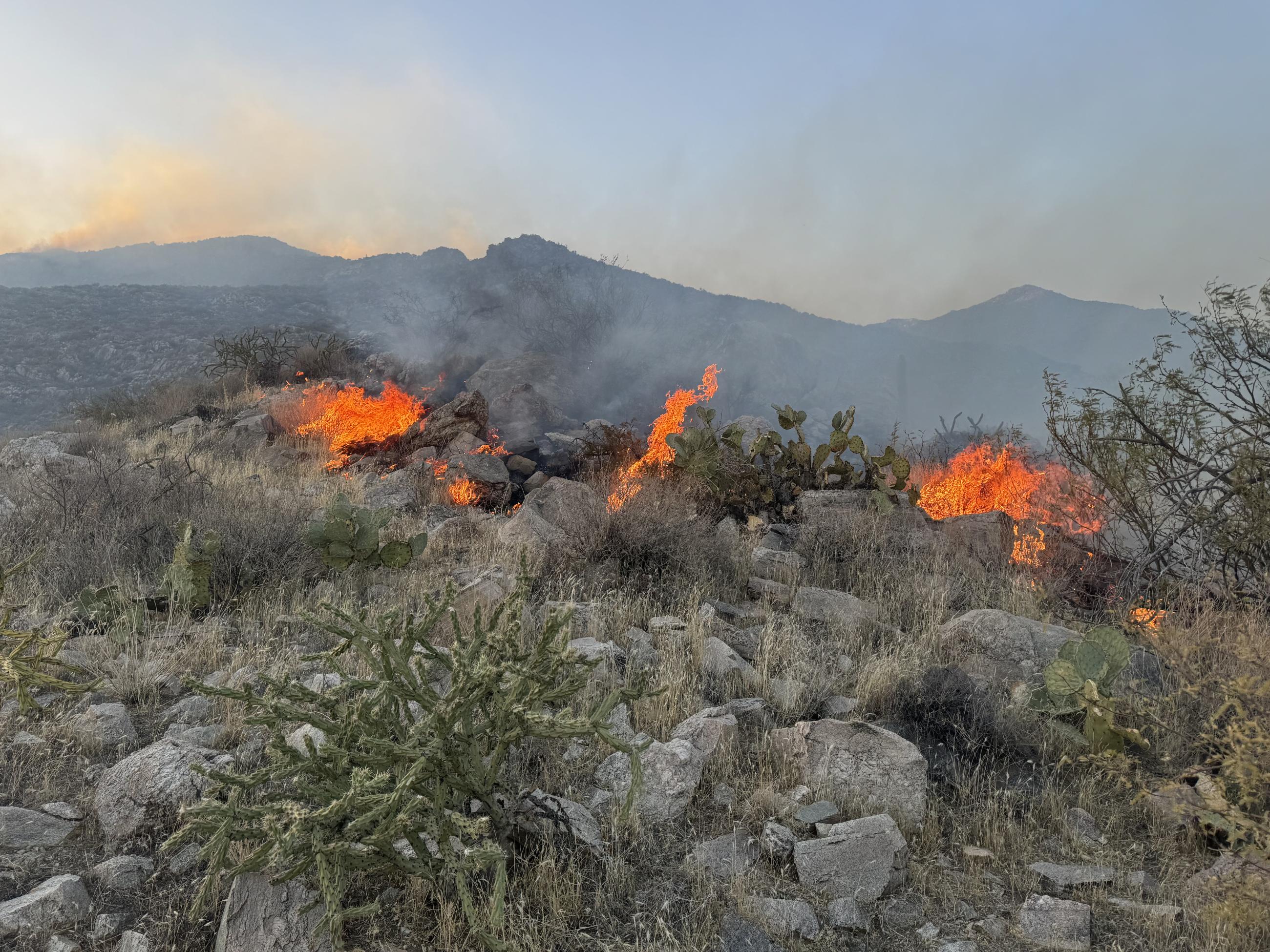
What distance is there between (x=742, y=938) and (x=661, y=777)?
29.9 inches

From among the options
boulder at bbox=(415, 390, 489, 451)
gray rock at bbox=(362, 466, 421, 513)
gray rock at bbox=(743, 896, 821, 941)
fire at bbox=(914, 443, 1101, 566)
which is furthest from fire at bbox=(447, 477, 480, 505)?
gray rock at bbox=(743, 896, 821, 941)

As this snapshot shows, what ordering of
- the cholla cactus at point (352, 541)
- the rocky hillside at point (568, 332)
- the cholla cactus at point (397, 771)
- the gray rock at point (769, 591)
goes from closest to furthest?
the cholla cactus at point (397, 771) < the cholla cactus at point (352, 541) < the gray rock at point (769, 591) < the rocky hillside at point (568, 332)

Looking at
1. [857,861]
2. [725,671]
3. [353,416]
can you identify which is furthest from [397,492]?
[857,861]

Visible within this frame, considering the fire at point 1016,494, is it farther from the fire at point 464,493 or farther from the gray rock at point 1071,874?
the fire at point 464,493

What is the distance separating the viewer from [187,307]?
39250 millimetres

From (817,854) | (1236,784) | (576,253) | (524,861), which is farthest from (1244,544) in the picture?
(576,253)

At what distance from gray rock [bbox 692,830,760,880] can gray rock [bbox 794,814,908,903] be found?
0.53ft

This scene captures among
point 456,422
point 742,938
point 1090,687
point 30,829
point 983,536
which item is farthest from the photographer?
point 456,422

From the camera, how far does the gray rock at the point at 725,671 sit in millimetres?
3750

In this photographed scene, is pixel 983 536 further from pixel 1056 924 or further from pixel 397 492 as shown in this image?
pixel 397 492

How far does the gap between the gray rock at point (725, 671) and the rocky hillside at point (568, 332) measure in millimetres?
5922

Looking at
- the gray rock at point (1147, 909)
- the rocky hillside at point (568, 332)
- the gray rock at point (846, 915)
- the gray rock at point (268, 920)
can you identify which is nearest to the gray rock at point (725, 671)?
the gray rock at point (846, 915)

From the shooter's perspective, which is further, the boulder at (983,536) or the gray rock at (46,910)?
the boulder at (983,536)

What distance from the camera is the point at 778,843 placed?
2443 millimetres
